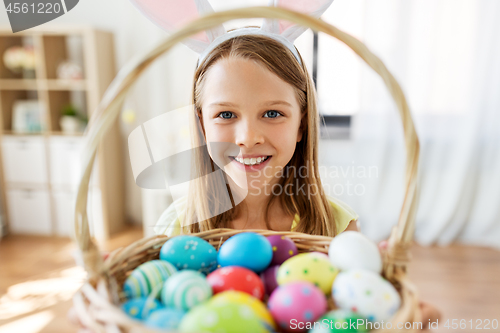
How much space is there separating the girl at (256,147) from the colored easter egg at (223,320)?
1.42 ft

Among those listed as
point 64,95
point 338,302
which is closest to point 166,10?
point 338,302

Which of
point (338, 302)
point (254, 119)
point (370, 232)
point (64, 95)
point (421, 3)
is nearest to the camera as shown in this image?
point (338, 302)

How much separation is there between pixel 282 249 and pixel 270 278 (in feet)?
0.22

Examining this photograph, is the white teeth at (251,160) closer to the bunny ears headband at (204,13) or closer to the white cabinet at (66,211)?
the bunny ears headband at (204,13)

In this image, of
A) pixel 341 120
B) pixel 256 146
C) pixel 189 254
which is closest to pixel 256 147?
pixel 256 146

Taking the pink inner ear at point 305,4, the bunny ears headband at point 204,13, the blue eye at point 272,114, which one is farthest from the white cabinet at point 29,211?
the pink inner ear at point 305,4

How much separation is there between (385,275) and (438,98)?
2.05 m

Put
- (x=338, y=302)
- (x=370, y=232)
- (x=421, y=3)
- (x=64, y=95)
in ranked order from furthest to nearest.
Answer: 1. (x=64, y=95)
2. (x=370, y=232)
3. (x=421, y=3)
4. (x=338, y=302)

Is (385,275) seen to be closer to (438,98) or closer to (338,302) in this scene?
(338,302)

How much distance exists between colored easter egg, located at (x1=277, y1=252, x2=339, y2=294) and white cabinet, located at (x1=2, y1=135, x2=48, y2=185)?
2.38 metres

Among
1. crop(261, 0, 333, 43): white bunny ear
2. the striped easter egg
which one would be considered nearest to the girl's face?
crop(261, 0, 333, 43): white bunny ear

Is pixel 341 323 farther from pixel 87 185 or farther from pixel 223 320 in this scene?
pixel 87 185

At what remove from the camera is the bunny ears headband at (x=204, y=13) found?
853mm

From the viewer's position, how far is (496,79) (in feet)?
7.50
